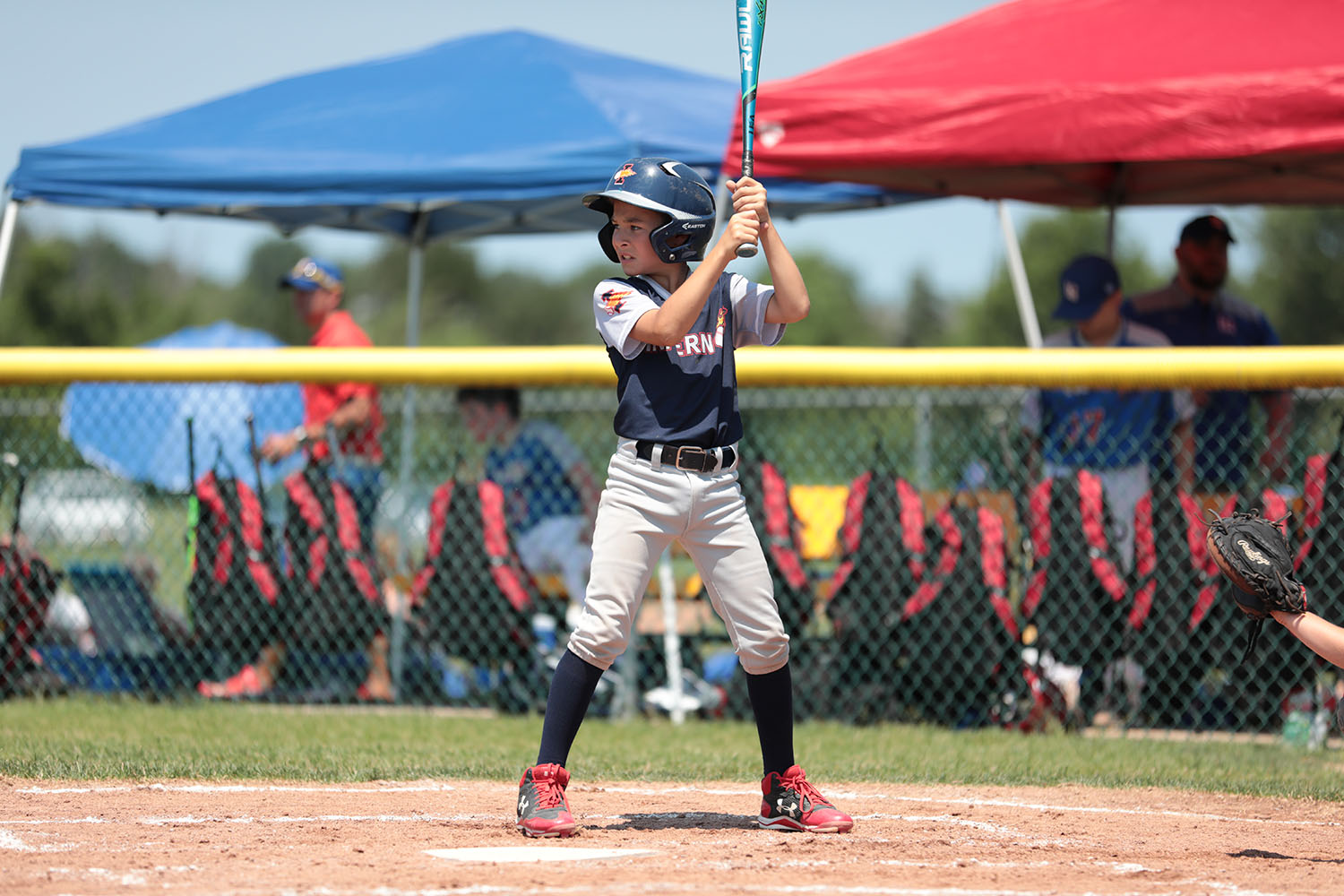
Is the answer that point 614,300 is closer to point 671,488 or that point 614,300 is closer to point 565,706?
point 671,488

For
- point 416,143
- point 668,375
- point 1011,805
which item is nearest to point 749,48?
point 668,375

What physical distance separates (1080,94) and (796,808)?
371cm

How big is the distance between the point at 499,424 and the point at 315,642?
4.35 feet

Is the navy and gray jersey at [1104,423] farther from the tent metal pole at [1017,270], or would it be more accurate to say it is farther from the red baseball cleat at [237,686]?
the red baseball cleat at [237,686]

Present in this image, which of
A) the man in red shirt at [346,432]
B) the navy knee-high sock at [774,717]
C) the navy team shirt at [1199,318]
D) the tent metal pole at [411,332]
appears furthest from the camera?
the navy team shirt at [1199,318]

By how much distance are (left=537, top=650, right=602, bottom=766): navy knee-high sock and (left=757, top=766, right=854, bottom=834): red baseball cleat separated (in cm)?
57

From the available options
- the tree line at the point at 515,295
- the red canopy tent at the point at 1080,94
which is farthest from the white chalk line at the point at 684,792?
the tree line at the point at 515,295

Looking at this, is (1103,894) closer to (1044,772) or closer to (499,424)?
(1044,772)

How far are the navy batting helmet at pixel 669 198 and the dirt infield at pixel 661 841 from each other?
5.32ft

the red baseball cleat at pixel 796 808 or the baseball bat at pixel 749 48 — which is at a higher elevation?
Result: the baseball bat at pixel 749 48

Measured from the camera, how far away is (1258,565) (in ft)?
12.8

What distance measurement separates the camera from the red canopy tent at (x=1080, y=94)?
6.21 metres

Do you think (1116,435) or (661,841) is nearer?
(661,841)

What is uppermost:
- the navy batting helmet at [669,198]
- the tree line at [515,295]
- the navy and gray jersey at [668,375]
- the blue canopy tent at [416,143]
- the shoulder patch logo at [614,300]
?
the blue canopy tent at [416,143]
